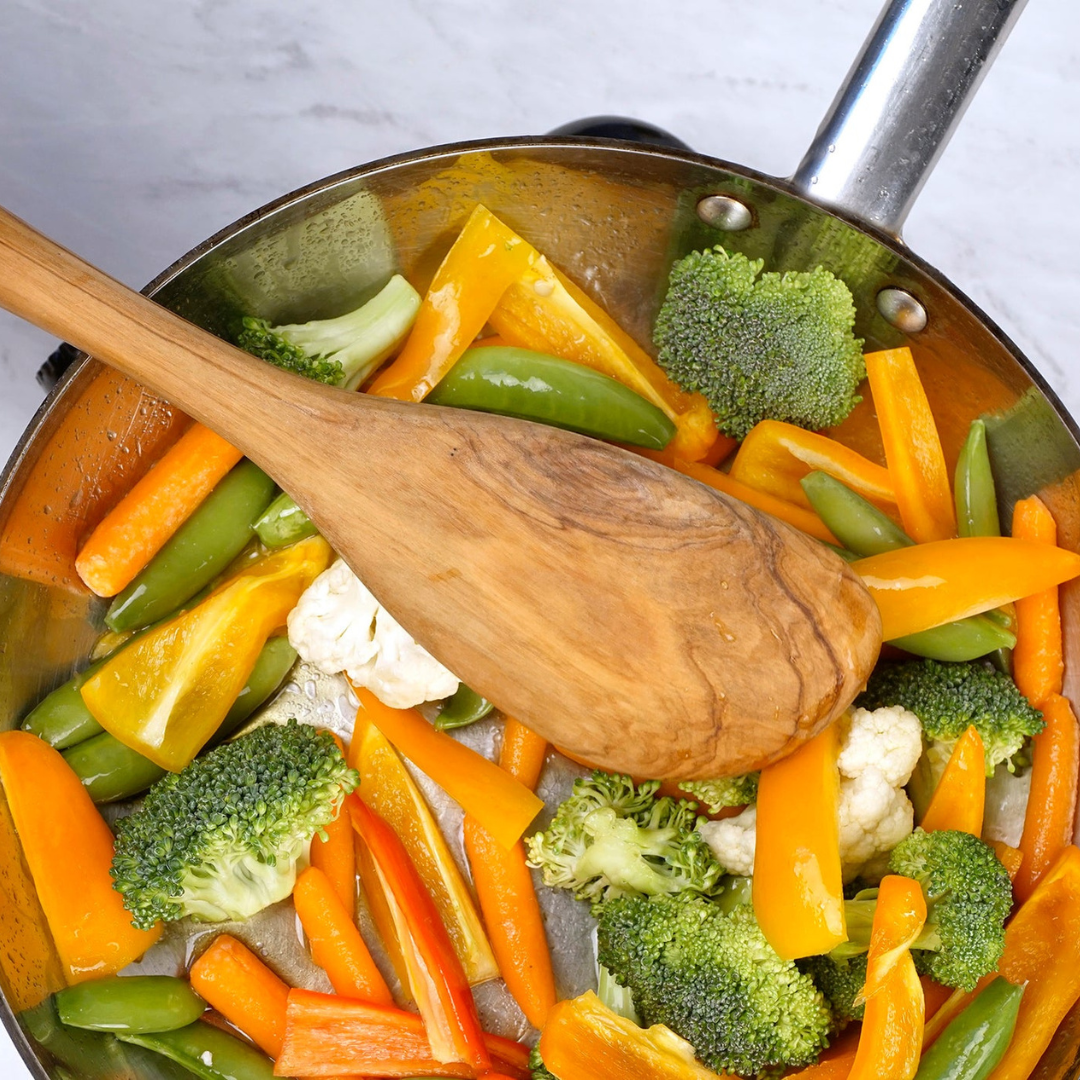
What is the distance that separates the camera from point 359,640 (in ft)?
4.85

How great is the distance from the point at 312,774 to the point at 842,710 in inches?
28.0

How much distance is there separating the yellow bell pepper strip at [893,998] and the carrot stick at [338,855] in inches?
28.9

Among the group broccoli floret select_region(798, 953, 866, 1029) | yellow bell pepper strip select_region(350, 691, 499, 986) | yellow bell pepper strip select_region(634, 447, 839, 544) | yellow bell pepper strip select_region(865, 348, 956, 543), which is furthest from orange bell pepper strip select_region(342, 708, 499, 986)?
yellow bell pepper strip select_region(865, 348, 956, 543)

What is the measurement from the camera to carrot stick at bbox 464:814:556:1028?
4.96 ft

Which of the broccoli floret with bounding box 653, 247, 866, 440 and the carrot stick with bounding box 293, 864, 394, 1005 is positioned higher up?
the broccoli floret with bounding box 653, 247, 866, 440

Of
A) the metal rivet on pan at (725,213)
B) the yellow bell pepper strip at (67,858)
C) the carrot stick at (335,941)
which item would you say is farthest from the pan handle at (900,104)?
the yellow bell pepper strip at (67,858)

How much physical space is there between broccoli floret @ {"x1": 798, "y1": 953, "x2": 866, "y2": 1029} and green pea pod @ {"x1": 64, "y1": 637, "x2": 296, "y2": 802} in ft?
2.84

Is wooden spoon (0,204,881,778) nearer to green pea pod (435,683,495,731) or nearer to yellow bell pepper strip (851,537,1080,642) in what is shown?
yellow bell pepper strip (851,537,1080,642)

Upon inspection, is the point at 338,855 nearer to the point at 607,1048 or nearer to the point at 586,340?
the point at 607,1048

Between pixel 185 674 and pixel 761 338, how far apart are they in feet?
3.04

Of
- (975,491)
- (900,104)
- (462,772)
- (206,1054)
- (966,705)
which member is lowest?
(206,1054)

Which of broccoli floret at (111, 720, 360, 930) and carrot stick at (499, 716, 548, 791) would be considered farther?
carrot stick at (499, 716, 548, 791)

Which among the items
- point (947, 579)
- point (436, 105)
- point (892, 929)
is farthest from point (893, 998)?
point (436, 105)

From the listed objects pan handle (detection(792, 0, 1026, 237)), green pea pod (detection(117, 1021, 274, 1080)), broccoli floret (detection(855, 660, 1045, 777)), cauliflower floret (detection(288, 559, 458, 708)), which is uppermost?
pan handle (detection(792, 0, 1026, 237))
